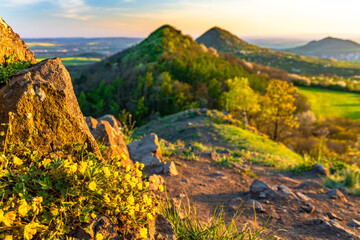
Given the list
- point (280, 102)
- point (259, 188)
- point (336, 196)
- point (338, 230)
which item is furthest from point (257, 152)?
point (280, 102)

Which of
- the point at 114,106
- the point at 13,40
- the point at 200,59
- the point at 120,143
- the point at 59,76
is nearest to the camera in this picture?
the point at 59,76

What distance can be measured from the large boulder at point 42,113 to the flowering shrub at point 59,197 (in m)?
0.16

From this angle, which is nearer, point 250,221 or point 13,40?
point 13,40

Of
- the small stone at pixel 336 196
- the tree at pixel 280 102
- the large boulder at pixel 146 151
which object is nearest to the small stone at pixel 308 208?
the small stone at pixel 336 196

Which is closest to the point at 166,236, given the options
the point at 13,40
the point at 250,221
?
the point at 250,221

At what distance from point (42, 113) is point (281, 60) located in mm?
146453

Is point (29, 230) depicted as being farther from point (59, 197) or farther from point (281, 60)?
point (281, 60)

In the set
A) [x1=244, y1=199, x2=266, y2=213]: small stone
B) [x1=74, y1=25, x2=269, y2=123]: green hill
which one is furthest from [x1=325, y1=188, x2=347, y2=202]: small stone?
[x1=74, y1=25, x2=269, y2=123]: green hill

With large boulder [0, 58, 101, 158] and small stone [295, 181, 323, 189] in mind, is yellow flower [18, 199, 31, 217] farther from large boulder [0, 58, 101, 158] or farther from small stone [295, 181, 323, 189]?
small stone [295, 181, 323, 189]

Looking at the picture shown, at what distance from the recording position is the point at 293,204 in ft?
15.1

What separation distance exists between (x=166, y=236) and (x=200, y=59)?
48.7 metres

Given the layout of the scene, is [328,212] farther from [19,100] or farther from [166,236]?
[19,100]

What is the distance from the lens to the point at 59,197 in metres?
1.99

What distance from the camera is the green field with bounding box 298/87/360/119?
5350cm
